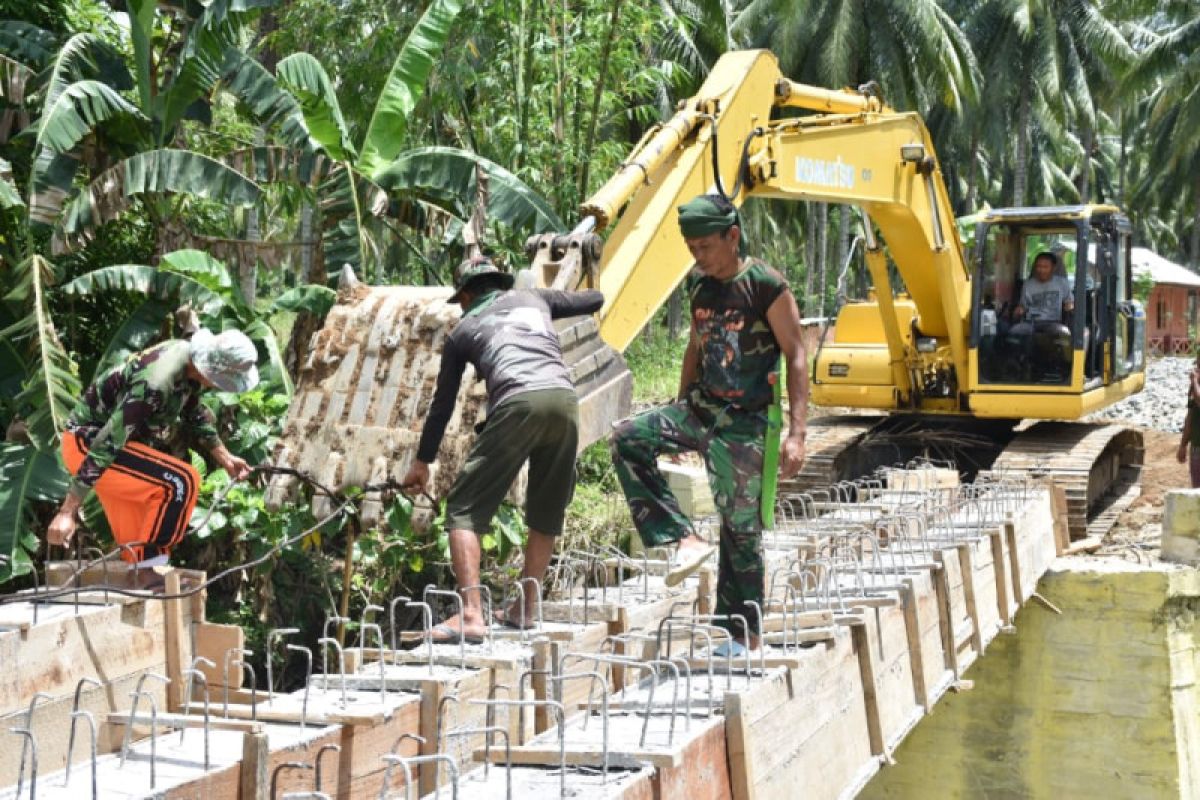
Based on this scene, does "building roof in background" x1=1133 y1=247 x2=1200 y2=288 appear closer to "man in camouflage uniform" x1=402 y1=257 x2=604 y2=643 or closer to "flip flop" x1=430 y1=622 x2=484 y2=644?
"man in camouflage uniform" x1=402 y1=257 x2=604 y2=643

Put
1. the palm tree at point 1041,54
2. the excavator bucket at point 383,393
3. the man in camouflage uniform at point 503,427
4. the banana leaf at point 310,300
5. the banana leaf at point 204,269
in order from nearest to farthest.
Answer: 1. the man in camouflage uniform at point 503,427
2. the excavator bucket at point 383,393
3. the banana leaf at point 204,269
4. the banana leaf at point 310,300
5. the palm tree at point 1041,54

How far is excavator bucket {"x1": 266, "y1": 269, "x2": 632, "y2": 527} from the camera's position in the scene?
7.48 m

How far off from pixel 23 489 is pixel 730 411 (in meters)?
5.77

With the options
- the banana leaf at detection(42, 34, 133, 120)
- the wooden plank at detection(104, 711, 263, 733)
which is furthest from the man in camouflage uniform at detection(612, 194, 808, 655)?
the banana leaf at detection(42, 34, 133, 120)

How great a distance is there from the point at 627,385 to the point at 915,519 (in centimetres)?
268

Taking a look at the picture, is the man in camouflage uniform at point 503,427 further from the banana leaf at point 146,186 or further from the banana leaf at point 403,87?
the banana leaf at point 403,87

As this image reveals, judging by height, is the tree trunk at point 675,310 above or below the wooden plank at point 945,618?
above

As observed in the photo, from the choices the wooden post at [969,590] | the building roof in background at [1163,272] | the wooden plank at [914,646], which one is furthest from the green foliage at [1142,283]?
the wooden plank at [914,646]

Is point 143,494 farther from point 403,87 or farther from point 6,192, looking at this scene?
point 403,87

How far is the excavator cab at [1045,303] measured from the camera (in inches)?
529

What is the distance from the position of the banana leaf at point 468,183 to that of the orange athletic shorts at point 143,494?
20.6 feet

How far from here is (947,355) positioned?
14.4 meters

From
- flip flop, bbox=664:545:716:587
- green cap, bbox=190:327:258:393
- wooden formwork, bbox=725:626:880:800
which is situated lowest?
wooden formwork, bbox=725:626:880:800

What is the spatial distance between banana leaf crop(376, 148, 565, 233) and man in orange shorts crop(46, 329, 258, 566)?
6.07m
